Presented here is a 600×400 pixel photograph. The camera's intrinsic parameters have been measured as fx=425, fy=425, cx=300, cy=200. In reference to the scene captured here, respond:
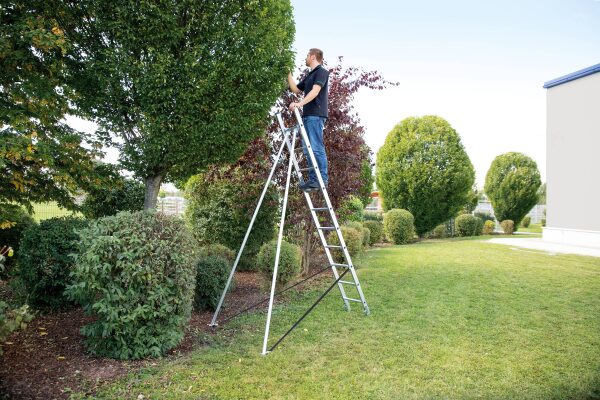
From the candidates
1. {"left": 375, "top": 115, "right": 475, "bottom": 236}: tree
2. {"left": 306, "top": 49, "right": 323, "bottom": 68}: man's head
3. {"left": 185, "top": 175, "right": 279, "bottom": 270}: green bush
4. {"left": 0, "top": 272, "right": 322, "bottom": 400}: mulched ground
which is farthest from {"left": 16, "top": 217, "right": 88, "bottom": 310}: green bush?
{"left": 375, "top": 115, "right": 475, "bottom": 236}: tree

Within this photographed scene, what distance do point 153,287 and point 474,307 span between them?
5522 millimetres

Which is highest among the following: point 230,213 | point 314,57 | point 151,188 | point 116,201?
point 314,57

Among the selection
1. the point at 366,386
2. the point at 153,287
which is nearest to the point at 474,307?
the point at 366,386

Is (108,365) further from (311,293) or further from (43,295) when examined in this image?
(311,293)

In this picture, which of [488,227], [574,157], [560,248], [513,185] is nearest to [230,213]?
[560,248]

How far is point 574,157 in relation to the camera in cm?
1775

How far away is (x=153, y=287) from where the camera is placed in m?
4.99

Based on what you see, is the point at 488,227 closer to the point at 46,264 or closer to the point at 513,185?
the point at 513,185

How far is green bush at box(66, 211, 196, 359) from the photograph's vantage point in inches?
190

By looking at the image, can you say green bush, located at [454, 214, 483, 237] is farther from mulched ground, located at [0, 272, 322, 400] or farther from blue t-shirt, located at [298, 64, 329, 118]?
mulched ground, located at [0, 272, 322, 400]

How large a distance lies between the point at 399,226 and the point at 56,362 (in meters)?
17.5

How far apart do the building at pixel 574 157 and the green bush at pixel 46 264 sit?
18.6 metres

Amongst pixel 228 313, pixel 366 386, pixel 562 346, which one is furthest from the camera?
pixel 228 313

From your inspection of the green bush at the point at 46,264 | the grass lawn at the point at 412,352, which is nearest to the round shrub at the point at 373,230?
the grass lawn at the point at 412,352
